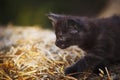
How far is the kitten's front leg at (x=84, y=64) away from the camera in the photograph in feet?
17.9

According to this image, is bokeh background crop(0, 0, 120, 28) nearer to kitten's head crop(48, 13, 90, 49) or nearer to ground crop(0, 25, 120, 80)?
ground crop(0, 25, 120, 80)

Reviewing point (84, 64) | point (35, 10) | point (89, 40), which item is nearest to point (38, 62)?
point (84, 64)

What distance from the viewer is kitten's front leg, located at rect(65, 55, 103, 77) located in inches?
215

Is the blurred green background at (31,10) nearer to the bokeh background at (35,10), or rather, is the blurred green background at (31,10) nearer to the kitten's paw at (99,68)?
the bokeh background at (35,10)

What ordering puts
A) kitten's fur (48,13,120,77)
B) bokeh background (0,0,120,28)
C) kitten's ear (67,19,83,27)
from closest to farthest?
kitten's ear (67,19,83,27)
kitten's fur (48,13,120,77)
bokeh background (0,0,120,28)

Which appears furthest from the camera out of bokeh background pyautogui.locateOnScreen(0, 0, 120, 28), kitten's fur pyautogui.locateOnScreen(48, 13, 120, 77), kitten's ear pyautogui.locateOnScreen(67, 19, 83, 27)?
bokeh background pyautogui.locateOnScreen(0, 0, 120, 28)

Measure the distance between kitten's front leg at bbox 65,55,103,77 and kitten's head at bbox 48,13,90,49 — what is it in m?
0.22

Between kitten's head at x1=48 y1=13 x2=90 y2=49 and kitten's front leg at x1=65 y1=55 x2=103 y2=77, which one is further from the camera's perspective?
kitten's front leg at x1=65 y1=55 x2=103 y2=77

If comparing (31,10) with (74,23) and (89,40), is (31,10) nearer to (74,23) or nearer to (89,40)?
(89,40)

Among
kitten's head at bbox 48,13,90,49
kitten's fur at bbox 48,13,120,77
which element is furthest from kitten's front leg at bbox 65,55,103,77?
kitten's head at bbox 48,13,90,49

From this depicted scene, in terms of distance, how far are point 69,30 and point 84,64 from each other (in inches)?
19.3

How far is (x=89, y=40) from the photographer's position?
217 inches

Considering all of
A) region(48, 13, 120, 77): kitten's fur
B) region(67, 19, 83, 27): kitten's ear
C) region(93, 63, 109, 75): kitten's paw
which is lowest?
region(93, 63, 109, 75): kitten's paw

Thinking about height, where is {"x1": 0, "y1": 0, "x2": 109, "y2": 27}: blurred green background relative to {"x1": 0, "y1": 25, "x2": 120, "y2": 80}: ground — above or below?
above
